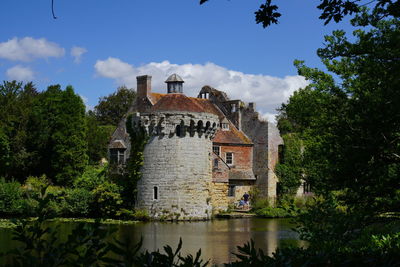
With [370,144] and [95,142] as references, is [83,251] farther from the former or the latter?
[95,142]

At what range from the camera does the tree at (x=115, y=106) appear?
6253 cm

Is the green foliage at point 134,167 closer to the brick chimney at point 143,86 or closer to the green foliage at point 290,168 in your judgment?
the brick chimney at point 143,86

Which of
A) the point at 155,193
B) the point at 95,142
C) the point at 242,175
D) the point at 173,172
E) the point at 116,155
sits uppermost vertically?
the point at 95,142

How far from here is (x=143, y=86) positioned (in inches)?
1523

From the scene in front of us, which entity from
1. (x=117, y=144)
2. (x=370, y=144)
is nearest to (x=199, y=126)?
(x=117, y=144)

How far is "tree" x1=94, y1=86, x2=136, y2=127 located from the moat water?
3413 centimetres

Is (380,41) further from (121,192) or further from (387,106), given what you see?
(121,192)

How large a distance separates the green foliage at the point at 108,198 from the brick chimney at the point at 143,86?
28.9ft

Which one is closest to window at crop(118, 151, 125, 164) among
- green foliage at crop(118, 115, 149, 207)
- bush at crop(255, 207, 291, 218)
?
green foliage at crop(118, 115, 149, 207)

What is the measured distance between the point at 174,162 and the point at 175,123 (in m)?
2.07

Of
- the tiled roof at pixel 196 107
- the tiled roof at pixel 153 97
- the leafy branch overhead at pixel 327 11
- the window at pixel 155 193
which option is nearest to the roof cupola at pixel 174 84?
the tiled roof at pixel 196 107

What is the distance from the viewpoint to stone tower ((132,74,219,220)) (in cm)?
3077

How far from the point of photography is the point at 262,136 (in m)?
40.8

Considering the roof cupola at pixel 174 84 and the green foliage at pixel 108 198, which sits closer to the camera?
the green foliage at pixel 108 198
